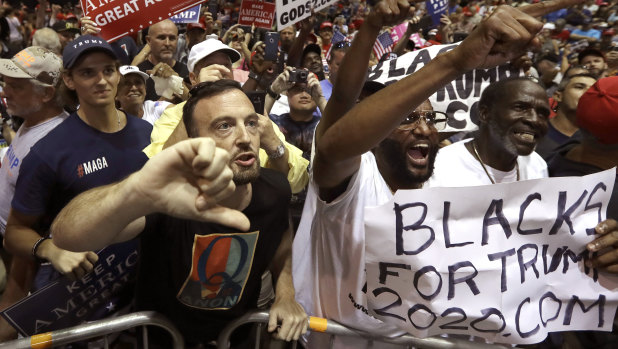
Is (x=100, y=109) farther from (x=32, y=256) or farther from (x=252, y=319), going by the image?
(x=252, y=319)

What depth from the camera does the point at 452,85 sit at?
3416 millimetres

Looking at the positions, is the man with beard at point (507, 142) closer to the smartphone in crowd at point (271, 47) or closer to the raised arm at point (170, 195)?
the raised arm at point (170, 195)

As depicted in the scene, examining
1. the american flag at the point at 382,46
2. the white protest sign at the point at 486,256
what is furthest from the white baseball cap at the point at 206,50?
the american flag at the point at 382,46

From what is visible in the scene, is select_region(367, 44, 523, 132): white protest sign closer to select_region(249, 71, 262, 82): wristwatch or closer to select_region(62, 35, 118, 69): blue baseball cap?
select_region(249, 71, 262, 82): wristwatch

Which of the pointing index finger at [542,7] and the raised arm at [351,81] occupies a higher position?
the pointing index finger at [542,7]

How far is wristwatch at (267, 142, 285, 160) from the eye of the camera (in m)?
2.53

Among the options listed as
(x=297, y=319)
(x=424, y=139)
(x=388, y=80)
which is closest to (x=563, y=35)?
(x=388, y=80)

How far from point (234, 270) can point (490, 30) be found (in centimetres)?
120

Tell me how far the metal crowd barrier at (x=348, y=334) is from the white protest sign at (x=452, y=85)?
166cm

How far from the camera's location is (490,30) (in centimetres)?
127

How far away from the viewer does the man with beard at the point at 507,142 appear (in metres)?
2.54

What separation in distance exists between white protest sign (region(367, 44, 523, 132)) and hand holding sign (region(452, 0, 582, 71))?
191 centimetres

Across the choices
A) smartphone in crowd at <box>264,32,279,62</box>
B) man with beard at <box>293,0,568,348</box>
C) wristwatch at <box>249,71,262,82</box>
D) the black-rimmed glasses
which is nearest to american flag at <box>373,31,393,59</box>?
smartphone in crowd at <box>264,32,279,62</box>

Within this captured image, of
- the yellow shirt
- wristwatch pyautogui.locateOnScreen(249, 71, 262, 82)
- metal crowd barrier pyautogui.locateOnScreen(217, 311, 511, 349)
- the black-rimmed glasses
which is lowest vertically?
metal crowd barrier pyautogui.locateOnScreen(217, 311, 511, 349)
